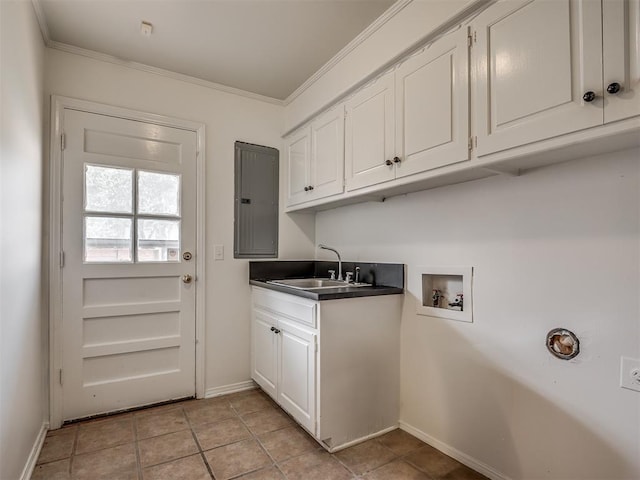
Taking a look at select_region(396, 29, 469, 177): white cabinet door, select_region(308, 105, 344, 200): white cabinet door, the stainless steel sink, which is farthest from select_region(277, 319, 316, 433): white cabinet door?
select_region(396, 29, 469, 177): white cabinet door

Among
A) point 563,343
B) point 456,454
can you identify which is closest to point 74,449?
point 456,454

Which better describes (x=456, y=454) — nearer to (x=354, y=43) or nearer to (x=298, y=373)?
(x=298, y=373)

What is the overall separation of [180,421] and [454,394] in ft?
5.60

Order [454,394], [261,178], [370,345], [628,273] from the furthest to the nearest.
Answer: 1. [261,178]
2. [370,345]
3. [454,394]
4. [628,273]

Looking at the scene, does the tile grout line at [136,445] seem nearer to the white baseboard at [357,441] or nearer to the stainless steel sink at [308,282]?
the white baseboard at [357,441]

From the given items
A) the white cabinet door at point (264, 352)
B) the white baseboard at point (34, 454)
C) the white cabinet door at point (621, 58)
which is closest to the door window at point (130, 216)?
the white cabinet door at point (264, 352)

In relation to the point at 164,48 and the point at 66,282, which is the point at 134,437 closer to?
the point at 66,282

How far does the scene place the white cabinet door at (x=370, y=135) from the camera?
1.86 meters

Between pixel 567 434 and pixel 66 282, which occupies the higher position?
pixel 66 282

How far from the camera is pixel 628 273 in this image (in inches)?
48.7

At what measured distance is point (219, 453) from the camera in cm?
186

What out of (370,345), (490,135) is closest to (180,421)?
(370,345)

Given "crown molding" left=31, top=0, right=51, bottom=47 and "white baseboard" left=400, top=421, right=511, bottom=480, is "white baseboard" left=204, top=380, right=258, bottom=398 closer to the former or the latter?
"white baseboard" left=400, top=421, right=511, bottom=480

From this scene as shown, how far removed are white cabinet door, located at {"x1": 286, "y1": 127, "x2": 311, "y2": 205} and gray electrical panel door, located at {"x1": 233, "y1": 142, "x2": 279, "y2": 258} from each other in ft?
0.47
